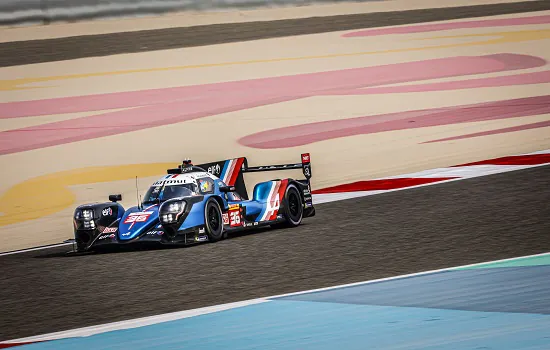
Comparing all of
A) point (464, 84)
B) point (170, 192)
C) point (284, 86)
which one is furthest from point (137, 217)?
point (464, 84)

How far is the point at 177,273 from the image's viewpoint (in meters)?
8.89

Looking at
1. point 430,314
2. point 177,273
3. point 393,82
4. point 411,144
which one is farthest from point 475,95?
point 430,314

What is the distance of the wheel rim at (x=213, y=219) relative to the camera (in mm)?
10637

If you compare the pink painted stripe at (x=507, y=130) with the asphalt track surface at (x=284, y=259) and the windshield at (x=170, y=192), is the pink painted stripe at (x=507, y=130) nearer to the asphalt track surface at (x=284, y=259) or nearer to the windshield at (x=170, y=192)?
the asphalt track surface at (x=284, y=259)

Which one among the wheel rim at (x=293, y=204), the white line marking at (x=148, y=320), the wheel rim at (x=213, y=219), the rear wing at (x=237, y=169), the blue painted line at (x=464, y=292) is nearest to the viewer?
the blue painted line at (x=464, y=292)

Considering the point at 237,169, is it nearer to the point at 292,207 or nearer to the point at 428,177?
the point at 292,207

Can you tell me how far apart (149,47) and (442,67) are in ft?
24.5

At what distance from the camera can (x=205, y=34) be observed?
28.4 metres

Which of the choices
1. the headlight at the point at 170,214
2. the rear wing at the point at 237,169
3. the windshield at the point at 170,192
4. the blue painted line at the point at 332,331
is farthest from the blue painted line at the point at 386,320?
the rear wing at the point at 237,169

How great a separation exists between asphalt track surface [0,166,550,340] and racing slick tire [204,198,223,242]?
12 centimetres

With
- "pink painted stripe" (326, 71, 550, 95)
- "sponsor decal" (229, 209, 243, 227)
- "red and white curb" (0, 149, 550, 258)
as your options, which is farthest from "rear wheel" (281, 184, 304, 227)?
"pink painted stripe" (326, 71, 550, 95)

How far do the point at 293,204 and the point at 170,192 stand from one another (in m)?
1.56

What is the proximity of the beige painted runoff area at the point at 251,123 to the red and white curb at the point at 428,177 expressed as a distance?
44 centimetres

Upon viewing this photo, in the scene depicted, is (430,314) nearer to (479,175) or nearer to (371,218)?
(371,218)
